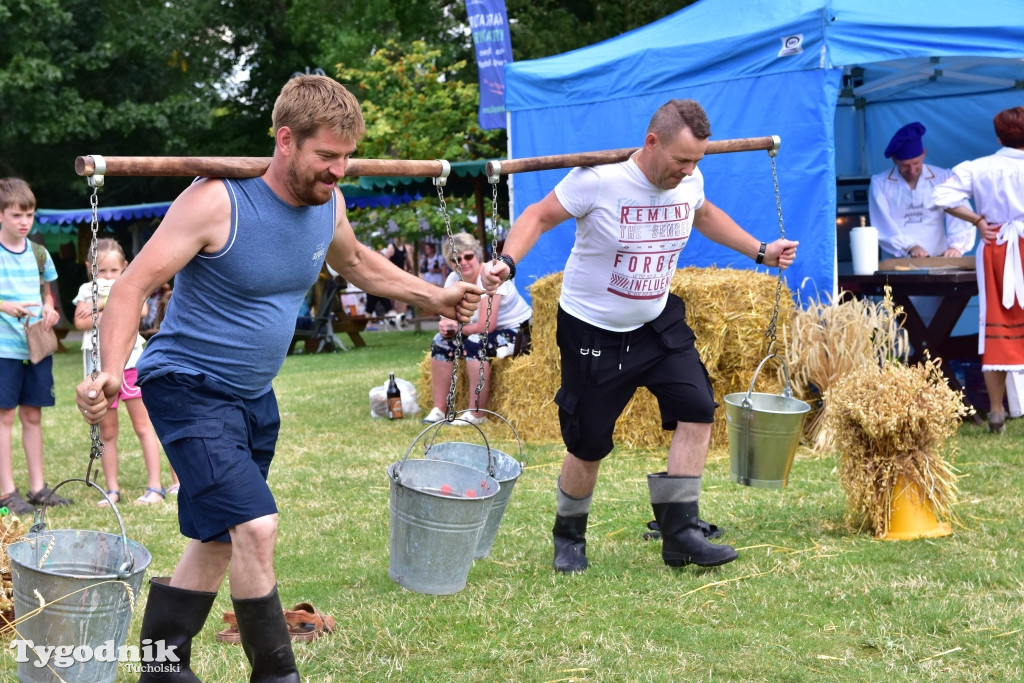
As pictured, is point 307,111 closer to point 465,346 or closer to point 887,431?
point 887,431

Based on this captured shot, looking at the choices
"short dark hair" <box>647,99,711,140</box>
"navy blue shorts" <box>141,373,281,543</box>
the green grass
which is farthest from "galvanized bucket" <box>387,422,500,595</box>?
"short dark hair" <box>647,99,711,140</box>

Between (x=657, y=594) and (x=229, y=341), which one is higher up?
(x=229, y=341)

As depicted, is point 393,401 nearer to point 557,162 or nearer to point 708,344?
point 708,344

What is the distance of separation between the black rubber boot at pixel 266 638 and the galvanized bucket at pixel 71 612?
328 mm

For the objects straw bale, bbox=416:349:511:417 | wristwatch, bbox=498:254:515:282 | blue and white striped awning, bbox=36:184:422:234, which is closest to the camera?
wristwatch, bbox=498:254:515:282

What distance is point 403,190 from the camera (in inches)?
617

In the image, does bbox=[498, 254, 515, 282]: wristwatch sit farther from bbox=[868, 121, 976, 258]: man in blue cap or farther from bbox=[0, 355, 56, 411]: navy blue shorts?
bbox=[868, 121, 976, 258]: man in blue cap

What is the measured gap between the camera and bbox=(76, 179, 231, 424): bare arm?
117 inches

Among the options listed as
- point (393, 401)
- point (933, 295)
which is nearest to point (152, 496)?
point (393, 401)

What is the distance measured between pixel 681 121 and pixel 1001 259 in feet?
13.7

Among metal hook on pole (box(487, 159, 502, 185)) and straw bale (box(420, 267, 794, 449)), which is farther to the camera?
straw bale (box(420, 267, 794, 449))

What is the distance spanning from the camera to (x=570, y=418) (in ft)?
Result: 15.7

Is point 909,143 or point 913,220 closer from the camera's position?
point 909,143

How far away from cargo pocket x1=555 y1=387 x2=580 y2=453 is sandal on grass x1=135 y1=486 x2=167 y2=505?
117 inches
